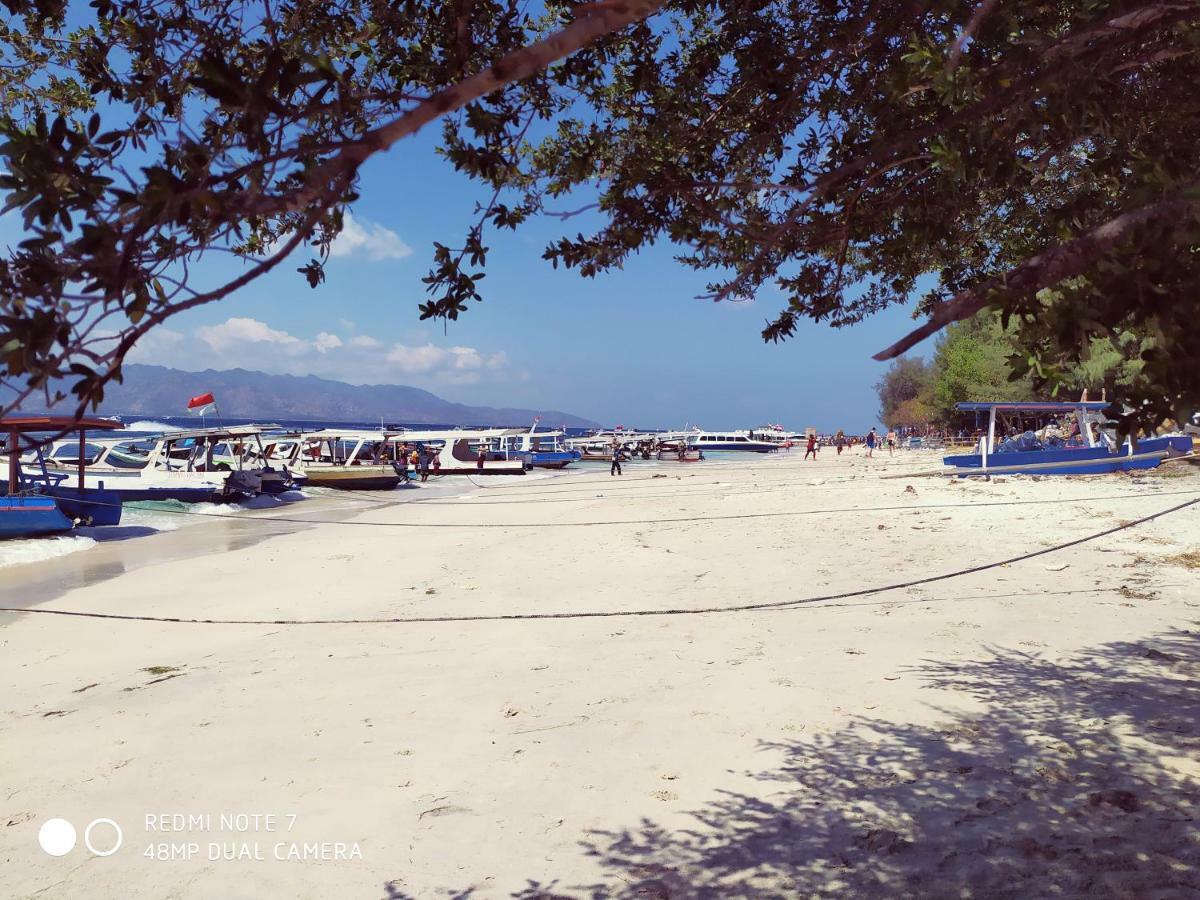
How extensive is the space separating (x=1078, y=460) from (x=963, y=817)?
852 inches

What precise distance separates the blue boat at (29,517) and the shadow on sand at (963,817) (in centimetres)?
1875

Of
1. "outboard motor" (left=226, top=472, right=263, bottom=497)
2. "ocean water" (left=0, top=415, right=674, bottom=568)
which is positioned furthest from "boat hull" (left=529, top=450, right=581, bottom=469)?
"outboard motor" (left=226, top=472, right=263, bottom=497)

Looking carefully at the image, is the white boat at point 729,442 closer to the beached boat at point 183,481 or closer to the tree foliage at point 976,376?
the tree foliage at point 976,376

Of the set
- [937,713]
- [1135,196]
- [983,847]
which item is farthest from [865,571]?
[1135,196]

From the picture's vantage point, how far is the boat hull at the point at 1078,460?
68.6ft

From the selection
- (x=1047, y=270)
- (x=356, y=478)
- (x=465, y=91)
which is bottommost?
(x=356, y=478)

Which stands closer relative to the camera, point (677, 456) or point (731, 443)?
point (677, 456)

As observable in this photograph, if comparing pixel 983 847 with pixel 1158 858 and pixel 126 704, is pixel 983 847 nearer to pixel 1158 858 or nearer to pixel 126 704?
pixel 1158 858

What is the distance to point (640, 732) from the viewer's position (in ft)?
17.0

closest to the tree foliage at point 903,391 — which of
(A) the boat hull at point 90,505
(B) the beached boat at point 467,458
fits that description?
(B) the beached boat at point 467,458

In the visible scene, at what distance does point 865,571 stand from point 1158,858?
22.1 feet

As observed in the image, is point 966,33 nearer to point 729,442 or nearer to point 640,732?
point 640,732

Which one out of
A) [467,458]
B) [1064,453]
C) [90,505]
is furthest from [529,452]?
[1064,453]

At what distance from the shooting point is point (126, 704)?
632cm
